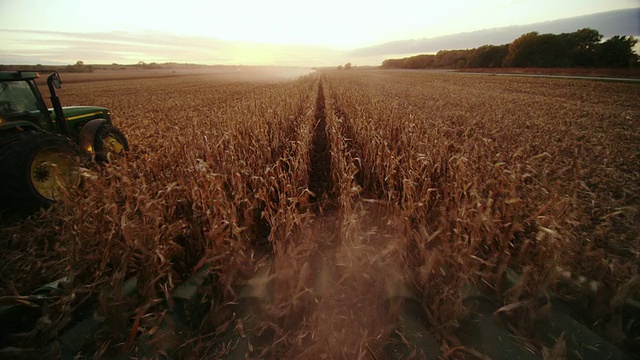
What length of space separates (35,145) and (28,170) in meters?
0.37

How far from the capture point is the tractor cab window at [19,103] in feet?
13.8

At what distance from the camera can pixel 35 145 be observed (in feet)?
11.8

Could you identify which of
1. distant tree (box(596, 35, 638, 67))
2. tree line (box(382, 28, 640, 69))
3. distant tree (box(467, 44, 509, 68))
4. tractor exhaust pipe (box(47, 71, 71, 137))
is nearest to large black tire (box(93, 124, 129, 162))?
tractor exhaust pipe (box(47, 71, 71, 137))

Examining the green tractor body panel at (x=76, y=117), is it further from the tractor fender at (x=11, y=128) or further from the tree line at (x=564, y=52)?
the tree line at (x=564, y=52)

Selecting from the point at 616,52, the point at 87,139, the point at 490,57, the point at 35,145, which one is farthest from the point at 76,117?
the point at 490,57

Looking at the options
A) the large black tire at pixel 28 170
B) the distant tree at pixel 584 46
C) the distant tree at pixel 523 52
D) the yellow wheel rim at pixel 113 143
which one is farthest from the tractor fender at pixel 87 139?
the distant tree at pixel 523 52

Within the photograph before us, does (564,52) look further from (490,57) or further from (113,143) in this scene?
(113,143)

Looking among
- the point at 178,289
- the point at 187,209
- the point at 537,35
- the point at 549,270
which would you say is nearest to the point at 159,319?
the point at 178,289

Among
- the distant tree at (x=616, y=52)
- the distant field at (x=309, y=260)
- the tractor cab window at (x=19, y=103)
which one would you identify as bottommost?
the distant field at (x=309, y=260)

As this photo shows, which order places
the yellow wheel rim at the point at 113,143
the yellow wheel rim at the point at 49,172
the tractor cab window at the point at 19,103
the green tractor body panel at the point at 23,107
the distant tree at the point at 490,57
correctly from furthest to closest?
the distant tree at the point at 490,57 < the yellow wheel rim at the point at 113,143 < the tractor cab window at the point at 19,103 < the green tractor body panel at the point at 23,107 < the yellow wheel rim at the point at 49,172

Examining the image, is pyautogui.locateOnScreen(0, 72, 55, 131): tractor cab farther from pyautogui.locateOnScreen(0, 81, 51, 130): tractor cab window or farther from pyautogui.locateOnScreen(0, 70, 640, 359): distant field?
pyautogui.locateOnScreen(0, 70, 640, 359): distant field

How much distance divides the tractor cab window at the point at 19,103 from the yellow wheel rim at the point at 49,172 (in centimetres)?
113

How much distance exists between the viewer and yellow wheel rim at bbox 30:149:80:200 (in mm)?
3805

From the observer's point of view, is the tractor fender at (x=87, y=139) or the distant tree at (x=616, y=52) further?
the distant tree at (x=616, y=52)
